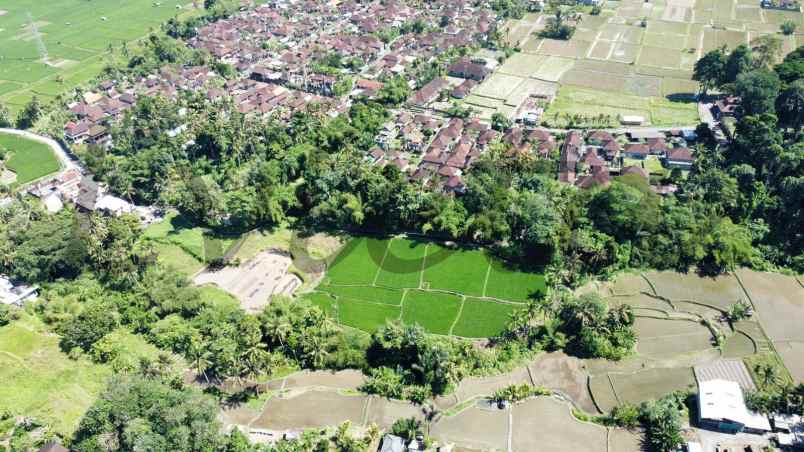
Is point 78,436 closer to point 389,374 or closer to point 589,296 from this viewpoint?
point 389,374

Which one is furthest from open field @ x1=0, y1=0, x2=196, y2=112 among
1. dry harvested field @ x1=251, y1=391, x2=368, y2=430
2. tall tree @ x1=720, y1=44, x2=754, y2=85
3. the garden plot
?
tall tree @ x1=720, y1=44, x2=754, y2=85

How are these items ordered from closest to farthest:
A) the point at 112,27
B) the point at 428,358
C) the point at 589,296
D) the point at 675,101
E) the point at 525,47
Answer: the point at 428,358, the point at 589,296, the point at 675,101, the point at 525,47, the point at 112,27

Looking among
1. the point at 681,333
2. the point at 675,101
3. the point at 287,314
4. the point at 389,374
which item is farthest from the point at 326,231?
the point at 675,101

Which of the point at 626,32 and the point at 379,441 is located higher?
the point at 626,32

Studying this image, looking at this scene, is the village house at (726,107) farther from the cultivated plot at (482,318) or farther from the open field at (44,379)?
the open field at (44,379)

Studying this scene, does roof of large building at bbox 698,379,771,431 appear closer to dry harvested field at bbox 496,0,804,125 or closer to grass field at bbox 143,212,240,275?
grass field at bbox 143,212,240,275

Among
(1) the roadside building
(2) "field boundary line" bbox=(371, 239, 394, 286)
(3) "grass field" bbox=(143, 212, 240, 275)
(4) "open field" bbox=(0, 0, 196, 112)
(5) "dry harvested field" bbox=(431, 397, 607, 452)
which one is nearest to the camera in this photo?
(5) "dry harvested field" bbox=(431, 397, 607, 452)
